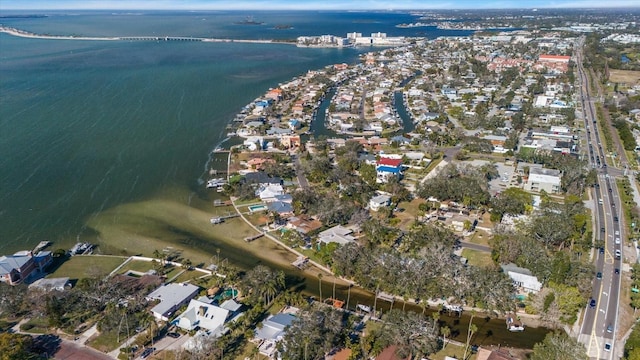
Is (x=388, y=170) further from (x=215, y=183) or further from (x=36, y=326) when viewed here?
(x=36, y=326)

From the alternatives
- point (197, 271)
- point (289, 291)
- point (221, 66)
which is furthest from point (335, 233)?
point (221, 66)

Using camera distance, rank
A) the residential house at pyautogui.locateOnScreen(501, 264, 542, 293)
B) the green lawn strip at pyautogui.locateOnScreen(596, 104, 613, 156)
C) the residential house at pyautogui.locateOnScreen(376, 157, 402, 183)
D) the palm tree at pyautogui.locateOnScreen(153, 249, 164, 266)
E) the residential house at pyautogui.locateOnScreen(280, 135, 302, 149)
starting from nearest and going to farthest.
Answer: the residential house at pyautogui.locateOnScreen(501, 264, 542, 293) → the palm tree at pyautogui.locateOnScreen(153, 249, 164, 266) → the residential house at pyautogui.locateOnScreen(376, 157, 402, 183) → the residential house at pyautogui.locateOnScreen(280, 135, 302, 149) → the green lawn strip at pyautogui.locateOnScreen(596, 104, 613, 156)

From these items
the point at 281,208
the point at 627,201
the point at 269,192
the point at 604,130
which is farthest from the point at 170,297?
the point at 604,130

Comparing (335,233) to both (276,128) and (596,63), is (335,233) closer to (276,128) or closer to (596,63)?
(276,128)

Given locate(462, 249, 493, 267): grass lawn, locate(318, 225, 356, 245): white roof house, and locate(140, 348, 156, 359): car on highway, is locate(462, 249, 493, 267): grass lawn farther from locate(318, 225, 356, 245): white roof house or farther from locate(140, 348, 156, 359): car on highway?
locate(140, 348, 156, 359): car on highway

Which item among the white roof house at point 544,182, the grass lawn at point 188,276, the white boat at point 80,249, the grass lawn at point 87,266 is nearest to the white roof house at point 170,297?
the grass lawn at point 188,276

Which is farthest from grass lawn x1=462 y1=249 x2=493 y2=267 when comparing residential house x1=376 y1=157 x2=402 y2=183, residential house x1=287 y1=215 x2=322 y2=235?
residential house x1=376 y1=157 x2=402 y2=183
